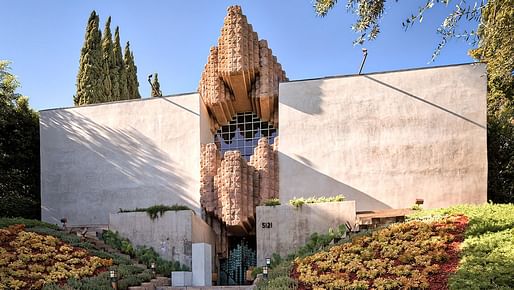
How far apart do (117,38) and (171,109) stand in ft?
49.0

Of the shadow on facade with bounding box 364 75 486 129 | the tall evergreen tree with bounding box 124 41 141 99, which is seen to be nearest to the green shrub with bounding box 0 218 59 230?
the shadow on facade with bounding box 364 75 486 129

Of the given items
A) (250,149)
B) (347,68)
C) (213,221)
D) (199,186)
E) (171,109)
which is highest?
(347,68)

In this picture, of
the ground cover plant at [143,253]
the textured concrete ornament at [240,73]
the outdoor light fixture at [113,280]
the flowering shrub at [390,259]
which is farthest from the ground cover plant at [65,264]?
the textured concrete ornament at [240,73]

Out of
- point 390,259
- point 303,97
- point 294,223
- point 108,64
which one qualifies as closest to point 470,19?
point 390,259

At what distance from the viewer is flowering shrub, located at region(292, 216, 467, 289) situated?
325 inches

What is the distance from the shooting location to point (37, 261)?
34.7 ft

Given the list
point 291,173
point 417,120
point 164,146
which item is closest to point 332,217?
point 291,173

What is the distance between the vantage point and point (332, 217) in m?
12.9

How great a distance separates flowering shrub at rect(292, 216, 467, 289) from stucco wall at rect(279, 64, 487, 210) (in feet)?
14.0

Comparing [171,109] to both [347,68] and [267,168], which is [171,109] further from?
[347,68]

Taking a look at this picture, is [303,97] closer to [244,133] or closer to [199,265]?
[244,133]

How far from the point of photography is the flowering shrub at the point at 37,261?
31.1 ft

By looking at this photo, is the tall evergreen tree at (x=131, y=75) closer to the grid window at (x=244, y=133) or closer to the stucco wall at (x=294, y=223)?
the grid window at (x=244, y=133)

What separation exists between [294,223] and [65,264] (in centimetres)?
666
